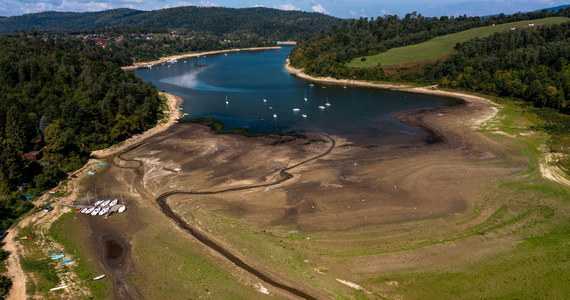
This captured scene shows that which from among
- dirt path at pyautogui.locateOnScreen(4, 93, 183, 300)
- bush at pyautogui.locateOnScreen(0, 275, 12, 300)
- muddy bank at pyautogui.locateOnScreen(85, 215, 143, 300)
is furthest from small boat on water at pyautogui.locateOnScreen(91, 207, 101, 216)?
bush at pyautogui.locateOnScreen(0, 275, 12, 300)

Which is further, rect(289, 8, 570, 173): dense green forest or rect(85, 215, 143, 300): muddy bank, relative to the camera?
rect(289, 8, 570, 173): dense green forest

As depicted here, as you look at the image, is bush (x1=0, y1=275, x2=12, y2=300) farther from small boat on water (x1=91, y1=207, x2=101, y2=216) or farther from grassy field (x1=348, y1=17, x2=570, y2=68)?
grassy field (x1=348, y1=17, x2=570, y2=68)

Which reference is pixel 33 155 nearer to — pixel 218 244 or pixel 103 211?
pixel 103 211

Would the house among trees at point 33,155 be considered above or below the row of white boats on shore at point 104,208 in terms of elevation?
above

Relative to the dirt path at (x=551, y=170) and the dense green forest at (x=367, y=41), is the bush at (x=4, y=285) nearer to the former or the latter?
the dirt path at (x=551, y=170)

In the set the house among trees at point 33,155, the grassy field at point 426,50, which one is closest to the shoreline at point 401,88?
the grassy field at point 426,50
